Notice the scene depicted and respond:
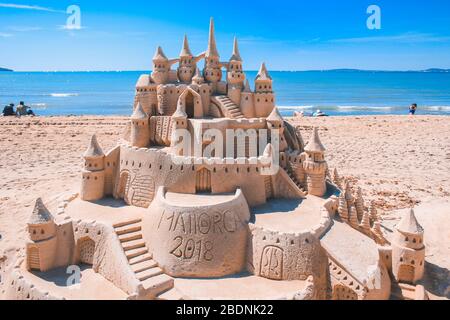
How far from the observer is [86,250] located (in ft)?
48.8

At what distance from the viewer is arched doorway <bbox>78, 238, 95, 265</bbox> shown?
14719 mm

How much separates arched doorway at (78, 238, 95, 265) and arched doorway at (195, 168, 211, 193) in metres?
4.64

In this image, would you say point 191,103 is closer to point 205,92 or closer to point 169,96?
point 205,92

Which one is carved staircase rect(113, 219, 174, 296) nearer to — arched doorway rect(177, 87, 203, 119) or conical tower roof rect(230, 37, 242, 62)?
arched doorway rect(177, 87, 203, 119)

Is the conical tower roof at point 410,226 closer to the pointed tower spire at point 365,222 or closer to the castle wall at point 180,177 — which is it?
the pointed tower spire at point 365,222

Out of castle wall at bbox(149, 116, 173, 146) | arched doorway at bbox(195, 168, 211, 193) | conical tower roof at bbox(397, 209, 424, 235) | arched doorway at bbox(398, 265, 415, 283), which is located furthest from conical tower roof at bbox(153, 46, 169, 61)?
arched doorway at bbox(398, 265, 415, 283)

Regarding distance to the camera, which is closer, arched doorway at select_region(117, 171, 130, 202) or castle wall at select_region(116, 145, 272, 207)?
castle wall at select_region(116, 145, 272, 207)

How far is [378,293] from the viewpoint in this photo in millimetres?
12281

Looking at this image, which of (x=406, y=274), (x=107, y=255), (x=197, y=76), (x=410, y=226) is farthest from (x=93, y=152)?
(x=406, y=274)

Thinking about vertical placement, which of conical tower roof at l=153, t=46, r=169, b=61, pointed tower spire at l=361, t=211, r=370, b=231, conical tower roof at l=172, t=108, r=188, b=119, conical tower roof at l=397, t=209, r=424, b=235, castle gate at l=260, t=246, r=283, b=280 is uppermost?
conical tower roof at l=153, t=46, r=169, b=61

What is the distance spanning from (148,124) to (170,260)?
7.86 m

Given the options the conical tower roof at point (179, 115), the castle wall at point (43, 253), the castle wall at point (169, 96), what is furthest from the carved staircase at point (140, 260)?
the castle wall at point (169, 96)

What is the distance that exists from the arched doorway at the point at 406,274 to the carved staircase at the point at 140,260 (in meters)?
→ 8.24
